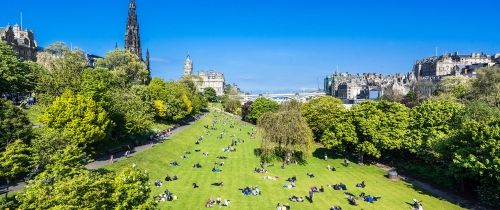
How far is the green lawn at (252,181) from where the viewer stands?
44.2 metres

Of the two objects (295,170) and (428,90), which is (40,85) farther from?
(428,90)

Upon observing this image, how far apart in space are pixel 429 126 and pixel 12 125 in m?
52.8

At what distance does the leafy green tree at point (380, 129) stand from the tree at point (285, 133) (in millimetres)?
9633

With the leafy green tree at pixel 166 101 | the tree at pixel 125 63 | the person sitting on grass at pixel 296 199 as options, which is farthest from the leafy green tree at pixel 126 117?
the tree at pixel 125 63

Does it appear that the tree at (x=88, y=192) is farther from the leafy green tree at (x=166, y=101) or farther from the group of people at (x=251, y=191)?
the leafy green tree at (x=166, y=101)

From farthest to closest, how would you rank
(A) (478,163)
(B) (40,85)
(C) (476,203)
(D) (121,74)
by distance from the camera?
(D) (121,74)
(B) (40,85)
(C) (476,203)
(A) (478,163)

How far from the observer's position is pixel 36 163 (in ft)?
116

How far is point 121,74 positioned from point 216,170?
51956mm

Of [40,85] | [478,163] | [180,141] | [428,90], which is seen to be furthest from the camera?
[428,90]

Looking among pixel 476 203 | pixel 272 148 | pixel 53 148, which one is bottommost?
pixel 476 203

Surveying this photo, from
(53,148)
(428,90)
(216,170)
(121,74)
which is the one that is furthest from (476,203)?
(428,90)

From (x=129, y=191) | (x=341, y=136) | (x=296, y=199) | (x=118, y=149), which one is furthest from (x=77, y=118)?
(x=341, y=136)

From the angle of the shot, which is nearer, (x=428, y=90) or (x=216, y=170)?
(x=216, y=170)

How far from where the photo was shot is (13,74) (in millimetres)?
74688
